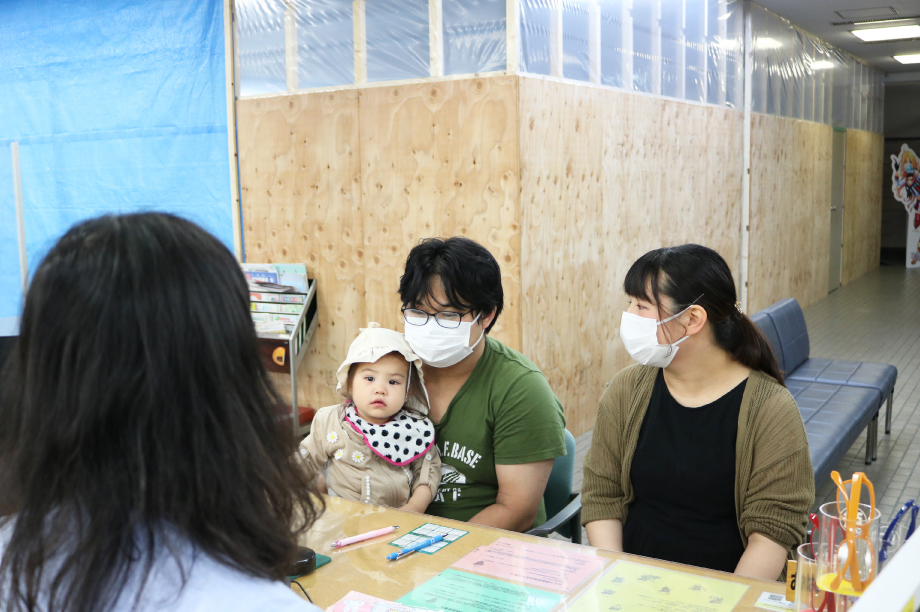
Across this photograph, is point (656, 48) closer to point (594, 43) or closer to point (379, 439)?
point (594, 43)

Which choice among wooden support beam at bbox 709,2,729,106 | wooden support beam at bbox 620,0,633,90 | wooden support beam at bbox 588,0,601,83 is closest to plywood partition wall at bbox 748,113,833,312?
wooden support beam at bbox 709,2,729,106

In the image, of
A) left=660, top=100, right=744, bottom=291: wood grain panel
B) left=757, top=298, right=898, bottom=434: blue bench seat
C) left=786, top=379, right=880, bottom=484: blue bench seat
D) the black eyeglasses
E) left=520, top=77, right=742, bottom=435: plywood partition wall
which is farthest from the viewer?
left=660, top=100, right=744, bottom=291: wood grain panel

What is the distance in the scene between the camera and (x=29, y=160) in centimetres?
628

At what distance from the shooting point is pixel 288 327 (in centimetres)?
508

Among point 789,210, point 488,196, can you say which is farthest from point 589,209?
point 789,210

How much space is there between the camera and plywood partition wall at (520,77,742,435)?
456 centimetres

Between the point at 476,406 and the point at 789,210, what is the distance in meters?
8.15

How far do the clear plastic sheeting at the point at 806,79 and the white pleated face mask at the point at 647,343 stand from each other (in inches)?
263

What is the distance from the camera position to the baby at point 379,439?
7.18 feet

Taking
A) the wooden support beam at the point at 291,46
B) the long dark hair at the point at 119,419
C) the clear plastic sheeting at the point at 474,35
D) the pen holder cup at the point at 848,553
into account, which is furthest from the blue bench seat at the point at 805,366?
the long dark hair at the point at 119,419

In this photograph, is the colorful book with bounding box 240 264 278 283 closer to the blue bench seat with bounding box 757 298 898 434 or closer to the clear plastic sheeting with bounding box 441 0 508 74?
the clear plastic sheeting with bounding box 441 0 508 74

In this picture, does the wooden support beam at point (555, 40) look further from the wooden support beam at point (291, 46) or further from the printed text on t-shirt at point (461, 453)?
the printed text on t-shirt at point (461, 453)

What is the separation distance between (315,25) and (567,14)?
5.22 feet

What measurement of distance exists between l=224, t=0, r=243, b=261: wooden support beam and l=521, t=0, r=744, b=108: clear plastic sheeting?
85.7 inches
